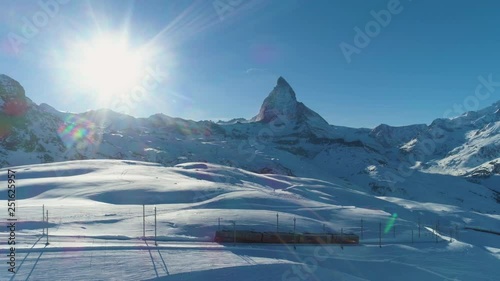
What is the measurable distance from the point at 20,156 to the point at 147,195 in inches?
5790

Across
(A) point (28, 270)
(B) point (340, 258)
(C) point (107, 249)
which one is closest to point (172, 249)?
(C) point (107, 249)

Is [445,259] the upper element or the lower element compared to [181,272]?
lower

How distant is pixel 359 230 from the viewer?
46.8 m

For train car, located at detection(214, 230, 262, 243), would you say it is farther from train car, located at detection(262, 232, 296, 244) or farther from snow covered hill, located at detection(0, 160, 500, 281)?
snow covered hill, located at detection(0, 160, 500, 281)

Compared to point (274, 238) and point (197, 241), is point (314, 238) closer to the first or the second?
point (274, 238)

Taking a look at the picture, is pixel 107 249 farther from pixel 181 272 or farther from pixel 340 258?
pixel 340 258

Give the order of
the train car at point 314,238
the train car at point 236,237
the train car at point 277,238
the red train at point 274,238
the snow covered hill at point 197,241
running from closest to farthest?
the snow covered hill at point 197,241 < the train car at point 236,237 < the red train at point 274,238 < the train car at point 277,238 < the train car at point 314,238

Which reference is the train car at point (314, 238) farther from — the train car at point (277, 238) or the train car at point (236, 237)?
the train car at point (236, 237)

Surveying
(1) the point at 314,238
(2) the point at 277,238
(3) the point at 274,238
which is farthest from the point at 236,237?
(1) the point at 314,238

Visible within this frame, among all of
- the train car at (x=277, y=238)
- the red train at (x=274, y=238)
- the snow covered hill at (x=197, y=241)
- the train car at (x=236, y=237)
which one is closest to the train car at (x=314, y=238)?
the red train at (x=274, y=238)

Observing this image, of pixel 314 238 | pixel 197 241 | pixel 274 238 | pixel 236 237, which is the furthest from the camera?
pixel 314 238

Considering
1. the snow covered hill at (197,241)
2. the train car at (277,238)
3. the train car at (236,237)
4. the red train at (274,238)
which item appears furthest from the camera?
the train car at (277,238)

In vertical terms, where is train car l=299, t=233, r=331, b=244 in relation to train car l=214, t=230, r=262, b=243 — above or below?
below

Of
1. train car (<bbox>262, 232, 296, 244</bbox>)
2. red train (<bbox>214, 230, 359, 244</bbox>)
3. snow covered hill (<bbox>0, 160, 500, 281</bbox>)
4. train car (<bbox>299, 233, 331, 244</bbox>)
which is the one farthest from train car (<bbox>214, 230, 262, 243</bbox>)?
train car (<bbox>299, 233, 331, 244</bbox>)
